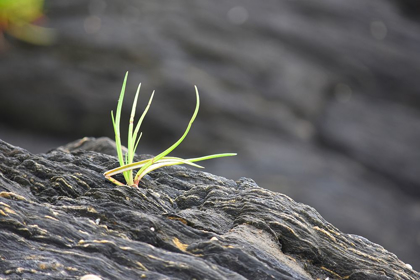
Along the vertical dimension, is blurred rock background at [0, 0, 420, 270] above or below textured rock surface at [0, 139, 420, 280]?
above

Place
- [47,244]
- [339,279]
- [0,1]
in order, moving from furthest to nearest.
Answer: [0,1], [339,279], [47,244]

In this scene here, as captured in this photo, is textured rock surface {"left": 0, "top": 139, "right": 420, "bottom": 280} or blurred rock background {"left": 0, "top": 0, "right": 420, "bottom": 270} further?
blurred rock background {"left": 0, "top": 0, "right": 420, "bottom": 270}

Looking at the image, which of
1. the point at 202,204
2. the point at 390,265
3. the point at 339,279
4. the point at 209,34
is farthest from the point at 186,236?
the point at 209,34

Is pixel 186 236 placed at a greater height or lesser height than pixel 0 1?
lesser

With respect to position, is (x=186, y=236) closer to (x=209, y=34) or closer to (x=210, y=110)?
(x=210, y=110)
